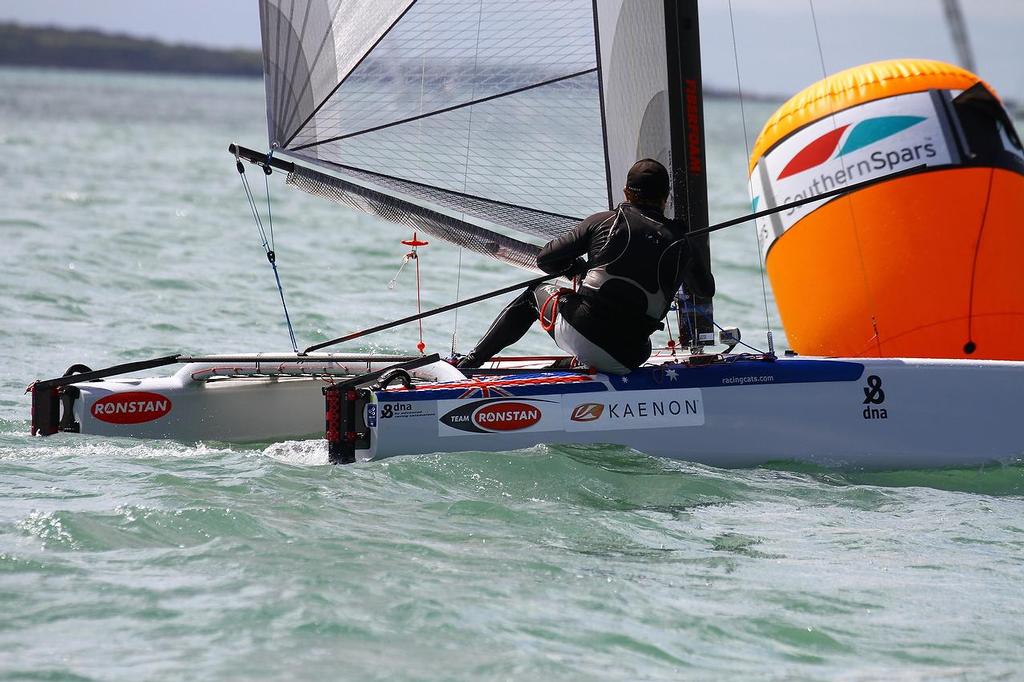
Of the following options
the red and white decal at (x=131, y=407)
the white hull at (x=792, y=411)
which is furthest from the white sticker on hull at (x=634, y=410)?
the red and white decal at (x=131, y=407)

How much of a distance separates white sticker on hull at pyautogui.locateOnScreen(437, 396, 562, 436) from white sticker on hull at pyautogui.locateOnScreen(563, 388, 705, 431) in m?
0.07

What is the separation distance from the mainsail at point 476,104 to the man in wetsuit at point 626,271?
548 mm

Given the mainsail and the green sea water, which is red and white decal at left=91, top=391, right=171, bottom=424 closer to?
the green sea water

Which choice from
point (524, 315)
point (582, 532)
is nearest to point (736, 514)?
point (582, 532)

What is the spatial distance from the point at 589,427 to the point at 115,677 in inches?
89.8

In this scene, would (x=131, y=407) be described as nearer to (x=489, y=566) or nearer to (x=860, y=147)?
(x=489, y=566)

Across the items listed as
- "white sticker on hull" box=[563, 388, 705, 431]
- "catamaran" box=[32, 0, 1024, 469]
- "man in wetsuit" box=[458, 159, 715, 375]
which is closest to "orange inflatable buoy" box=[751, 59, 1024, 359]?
"catamaran" box=[32, 0, 1024, 469]

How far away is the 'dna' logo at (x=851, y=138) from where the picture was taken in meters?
5.73

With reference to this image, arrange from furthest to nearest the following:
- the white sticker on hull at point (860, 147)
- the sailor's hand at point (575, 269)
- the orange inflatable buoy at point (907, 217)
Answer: the white sticker on hull at point (860, 147) → the orange inflatable buoy at point (907, 217) → the sailor's hand at point (575, 269)

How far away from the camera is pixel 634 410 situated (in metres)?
4.96

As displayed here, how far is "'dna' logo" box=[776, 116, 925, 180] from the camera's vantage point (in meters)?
5.73

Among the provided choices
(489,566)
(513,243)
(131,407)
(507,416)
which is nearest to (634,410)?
(507,416)

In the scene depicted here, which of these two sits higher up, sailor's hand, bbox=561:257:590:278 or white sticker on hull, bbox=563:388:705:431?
sailor's hand, bbox=561:257:590:278

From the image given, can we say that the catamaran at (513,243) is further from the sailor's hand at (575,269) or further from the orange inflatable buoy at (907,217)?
the sailor's hand at (575,269)
